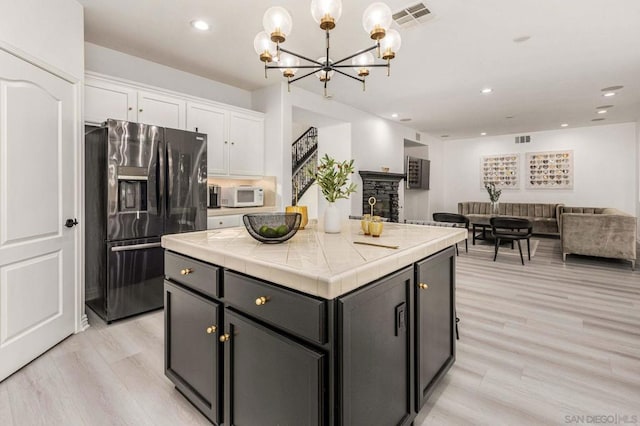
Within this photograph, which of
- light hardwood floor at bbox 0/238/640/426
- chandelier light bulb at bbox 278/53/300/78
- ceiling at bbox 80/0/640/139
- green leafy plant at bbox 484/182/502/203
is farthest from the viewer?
green leafy plant at bbox 484/182/502/203

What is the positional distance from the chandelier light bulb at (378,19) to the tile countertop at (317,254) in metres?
1.27

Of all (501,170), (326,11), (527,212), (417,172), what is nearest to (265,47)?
(326,11)

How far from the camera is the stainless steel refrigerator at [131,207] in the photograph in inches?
114

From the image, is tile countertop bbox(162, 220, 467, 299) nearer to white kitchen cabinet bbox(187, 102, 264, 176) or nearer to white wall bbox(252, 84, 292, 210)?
white kitchen cabinet bbox(187, 102, 264, 176)

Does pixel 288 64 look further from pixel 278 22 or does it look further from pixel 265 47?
pixel 278 22

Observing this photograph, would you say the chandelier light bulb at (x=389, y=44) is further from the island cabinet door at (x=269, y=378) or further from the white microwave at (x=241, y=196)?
the white microwave at (x=241, y=196)

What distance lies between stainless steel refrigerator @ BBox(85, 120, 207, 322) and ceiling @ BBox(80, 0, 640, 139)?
41.2 inches

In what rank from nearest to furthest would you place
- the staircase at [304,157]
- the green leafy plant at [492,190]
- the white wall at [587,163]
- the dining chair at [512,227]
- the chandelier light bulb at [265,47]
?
the chandelier light bulb at [265,47] < the dining chair at [512,227] < the white wall at [587,163] < the green leafy plant at [492,190] < the staircase at [304,157]

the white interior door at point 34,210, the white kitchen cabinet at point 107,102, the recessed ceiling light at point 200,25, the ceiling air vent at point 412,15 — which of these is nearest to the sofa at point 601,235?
the ceiling air vent at point 412,15

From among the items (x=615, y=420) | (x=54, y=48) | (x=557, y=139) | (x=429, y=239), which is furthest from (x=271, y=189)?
(x=557, y=139)

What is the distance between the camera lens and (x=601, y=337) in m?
2.62

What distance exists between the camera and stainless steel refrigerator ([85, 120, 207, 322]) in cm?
289

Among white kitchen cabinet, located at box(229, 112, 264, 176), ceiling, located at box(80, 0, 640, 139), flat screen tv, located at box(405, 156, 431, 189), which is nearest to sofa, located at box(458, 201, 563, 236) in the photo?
flat screen tv, located at box(405, 156, 431, 189)

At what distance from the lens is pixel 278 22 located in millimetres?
2041
